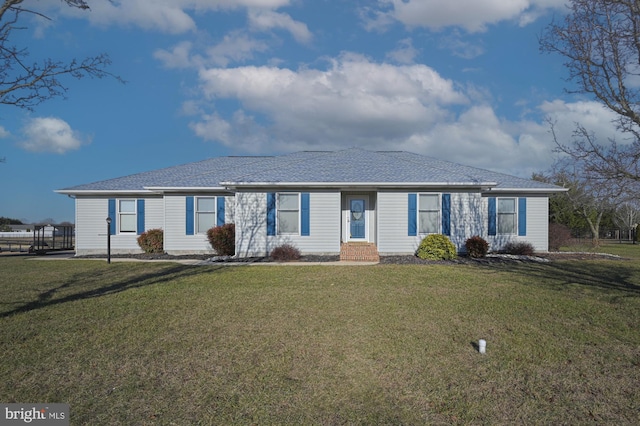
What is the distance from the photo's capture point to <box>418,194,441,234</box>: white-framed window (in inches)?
616

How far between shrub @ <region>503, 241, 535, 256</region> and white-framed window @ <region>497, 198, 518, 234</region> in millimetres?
639

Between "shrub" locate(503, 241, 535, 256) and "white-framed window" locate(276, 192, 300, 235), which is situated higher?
"white-framed window" locate(276, 192, 300, 235)

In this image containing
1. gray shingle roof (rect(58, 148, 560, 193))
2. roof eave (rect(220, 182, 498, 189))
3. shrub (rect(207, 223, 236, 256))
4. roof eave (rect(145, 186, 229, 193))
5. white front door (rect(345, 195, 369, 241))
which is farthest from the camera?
white front door (rect(345, 195, 369, 241))

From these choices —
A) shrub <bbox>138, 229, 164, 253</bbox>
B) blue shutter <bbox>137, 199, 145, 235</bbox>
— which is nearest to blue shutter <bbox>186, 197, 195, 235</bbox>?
shrub <bbox>138, 229, 164, 253</bbox>

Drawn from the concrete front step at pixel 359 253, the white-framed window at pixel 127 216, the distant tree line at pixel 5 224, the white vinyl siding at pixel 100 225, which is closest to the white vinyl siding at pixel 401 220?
the concrete front step at pixel 359 253

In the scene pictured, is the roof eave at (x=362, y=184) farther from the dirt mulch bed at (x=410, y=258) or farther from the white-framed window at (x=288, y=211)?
the dirt mulch bed at (x=410, y=258)

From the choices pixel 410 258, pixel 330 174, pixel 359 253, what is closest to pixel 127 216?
pixel 330 174

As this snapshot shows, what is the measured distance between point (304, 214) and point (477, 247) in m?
6.63

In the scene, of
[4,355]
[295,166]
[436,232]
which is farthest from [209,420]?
[295,166]

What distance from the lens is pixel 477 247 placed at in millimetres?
15109

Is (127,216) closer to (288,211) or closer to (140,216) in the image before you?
(140,216)

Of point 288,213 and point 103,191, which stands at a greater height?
point 103,191
